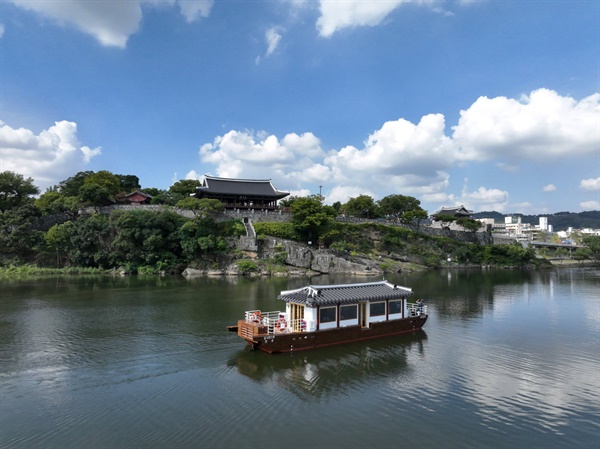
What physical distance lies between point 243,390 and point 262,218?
55940 millimetres

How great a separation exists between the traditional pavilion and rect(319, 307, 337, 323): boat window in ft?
188

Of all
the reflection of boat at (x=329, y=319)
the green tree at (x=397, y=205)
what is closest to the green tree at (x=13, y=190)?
the reflection of boat at (x=329, y=319)

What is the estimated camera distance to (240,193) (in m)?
76.6

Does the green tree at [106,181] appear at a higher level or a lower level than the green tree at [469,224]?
higher

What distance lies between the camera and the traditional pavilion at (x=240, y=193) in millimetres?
75750

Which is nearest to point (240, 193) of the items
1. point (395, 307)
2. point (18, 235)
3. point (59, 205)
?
point (59, 205)

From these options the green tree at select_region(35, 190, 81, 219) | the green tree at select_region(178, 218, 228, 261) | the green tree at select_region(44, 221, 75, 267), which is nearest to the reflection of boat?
the green tree at select_region(178, 218, 228, 261)

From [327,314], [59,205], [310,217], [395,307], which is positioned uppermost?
[59,205]

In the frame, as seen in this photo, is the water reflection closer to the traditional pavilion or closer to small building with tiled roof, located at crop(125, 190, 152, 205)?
the traditional pavilion

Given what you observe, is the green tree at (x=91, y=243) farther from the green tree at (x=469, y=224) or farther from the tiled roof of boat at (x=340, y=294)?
the green tree at (x=469, y=224)

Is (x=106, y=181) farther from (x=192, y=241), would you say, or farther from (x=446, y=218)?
(x=446, y=218)

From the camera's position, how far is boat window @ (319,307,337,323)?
20.8m

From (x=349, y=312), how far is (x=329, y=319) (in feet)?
4.74

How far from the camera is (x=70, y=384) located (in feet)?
52.2
